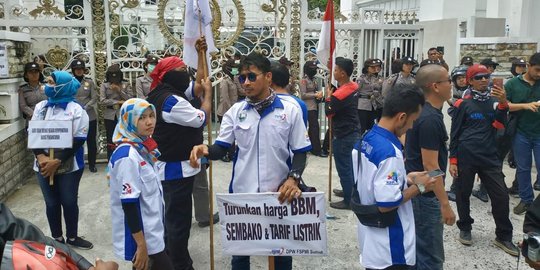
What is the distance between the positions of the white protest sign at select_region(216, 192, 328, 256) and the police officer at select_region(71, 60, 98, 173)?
501 centimetres

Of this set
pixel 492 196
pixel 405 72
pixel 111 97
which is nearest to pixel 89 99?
pixel 111 97

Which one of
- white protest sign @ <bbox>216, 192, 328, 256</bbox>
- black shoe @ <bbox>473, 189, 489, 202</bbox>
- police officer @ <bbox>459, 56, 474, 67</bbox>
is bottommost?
black shoe @ <bbox>473, 189, 489, 202</bbox>

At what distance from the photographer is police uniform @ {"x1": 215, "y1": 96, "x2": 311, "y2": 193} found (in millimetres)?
3328

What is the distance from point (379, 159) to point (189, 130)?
70.4 inches

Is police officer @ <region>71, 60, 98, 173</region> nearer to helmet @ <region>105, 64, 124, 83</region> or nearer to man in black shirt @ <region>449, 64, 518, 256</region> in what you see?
helmet @ <region>105, 64, 124, 83</region>

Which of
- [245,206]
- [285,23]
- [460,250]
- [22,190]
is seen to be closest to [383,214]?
[245,206]

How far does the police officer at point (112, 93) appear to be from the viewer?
758 centimetres

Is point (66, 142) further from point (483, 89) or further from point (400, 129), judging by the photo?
point (483, 89)

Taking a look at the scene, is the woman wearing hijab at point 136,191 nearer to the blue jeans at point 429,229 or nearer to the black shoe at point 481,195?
the blue jeans at point 429,229

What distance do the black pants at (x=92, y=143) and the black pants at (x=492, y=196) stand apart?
5.62 metres

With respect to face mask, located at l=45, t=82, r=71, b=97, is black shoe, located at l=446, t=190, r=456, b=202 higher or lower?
lower

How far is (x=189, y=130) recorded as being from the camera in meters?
3.91

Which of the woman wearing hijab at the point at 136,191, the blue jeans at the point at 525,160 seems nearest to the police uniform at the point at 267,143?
the woman wearing hijab at the point at 136,191

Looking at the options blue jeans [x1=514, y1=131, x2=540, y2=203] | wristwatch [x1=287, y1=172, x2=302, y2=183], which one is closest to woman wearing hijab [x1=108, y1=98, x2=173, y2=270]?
wristwatch [x1=287, y1=172, x2=302, y2=183]
